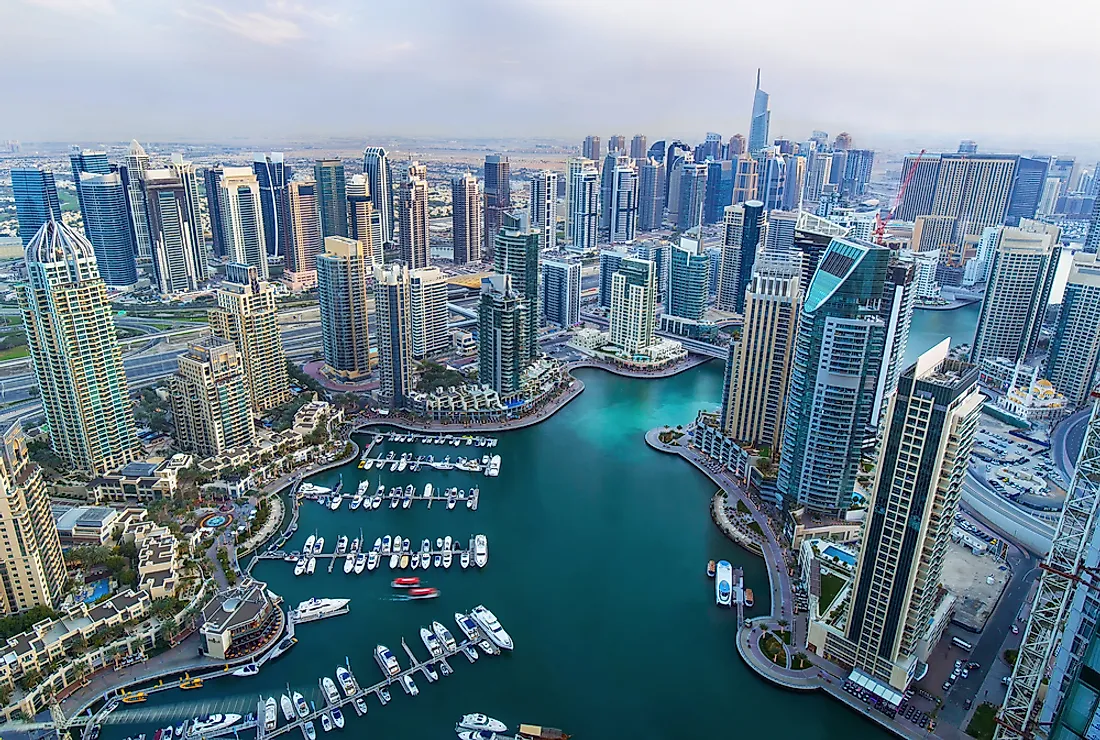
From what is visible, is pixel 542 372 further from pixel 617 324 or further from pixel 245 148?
pixel 245 148

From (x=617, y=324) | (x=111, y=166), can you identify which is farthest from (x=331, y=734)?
(x=111, y=166)

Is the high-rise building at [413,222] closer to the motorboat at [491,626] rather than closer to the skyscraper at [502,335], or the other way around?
the skyscraper at [502,335]

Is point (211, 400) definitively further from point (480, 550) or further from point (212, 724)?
point (212, 724)

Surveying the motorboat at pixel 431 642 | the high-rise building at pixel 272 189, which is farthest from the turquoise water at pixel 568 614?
the high-rise building at pixel 272 189

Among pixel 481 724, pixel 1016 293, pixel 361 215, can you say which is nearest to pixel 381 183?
pixel 361 215

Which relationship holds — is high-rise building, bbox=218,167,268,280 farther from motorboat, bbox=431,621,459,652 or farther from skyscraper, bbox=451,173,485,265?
motorboat, bbox=431,621,459,652

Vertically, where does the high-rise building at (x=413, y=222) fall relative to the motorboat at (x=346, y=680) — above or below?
above
